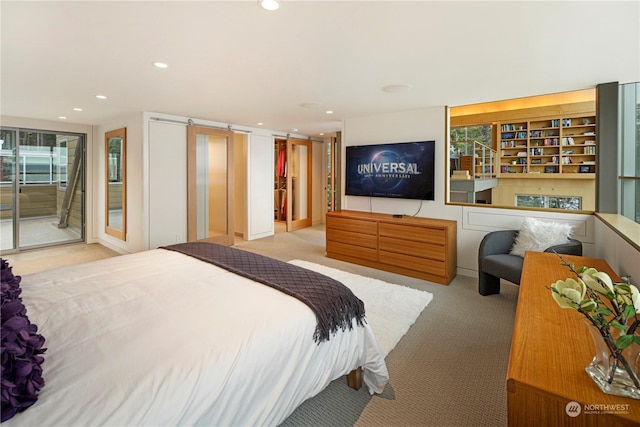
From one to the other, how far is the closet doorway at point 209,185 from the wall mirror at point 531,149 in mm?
4516

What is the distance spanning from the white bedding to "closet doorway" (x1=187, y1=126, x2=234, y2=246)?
11.2ft


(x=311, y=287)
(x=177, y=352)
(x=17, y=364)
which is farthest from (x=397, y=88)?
(x=17, y=364)

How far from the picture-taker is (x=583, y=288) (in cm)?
93

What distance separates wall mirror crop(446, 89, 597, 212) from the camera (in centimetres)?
686

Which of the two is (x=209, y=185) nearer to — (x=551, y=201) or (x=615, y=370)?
(x=615, y=370)

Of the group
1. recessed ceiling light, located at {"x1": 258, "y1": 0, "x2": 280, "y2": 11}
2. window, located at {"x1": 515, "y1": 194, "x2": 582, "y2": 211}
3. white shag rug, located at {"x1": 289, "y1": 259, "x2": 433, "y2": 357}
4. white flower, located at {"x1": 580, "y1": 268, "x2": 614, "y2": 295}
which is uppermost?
recessed ceiling light, located at {"x1": 258, "y1": 0, "x2": 280, "y2": 11}

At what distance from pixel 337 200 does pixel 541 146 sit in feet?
16.5

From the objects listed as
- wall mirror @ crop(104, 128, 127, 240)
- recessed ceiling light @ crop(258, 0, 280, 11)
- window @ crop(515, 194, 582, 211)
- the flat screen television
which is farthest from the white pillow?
wall mirror @ crop(104, 128, 127, 240)

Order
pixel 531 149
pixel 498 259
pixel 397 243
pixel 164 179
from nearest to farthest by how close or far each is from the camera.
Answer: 1. pixel 498 259
2. pixel 397 243
3. pixel 164 179
4. pixel 531 149

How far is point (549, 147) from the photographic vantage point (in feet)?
24.0

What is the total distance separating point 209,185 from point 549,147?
A: 7688mm

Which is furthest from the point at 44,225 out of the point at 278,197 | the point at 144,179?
the point at 278,197

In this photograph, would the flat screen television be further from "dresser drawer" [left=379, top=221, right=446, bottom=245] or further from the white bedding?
the white bedding

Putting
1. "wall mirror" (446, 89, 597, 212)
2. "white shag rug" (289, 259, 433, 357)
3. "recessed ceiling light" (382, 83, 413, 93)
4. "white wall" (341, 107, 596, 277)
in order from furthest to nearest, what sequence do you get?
1. "wall mirror" (446, 89, 597, 212)
2. "white wall" (341, 107, 596, 277)
3. "recessed ceiling light" (382, 83, 413, 93)
4. "white shag rug" (289, 259, 433, 357)
